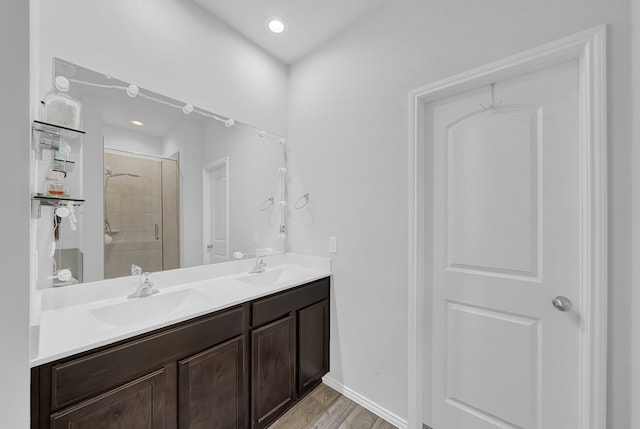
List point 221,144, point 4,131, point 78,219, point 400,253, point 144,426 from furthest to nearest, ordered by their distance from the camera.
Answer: point 221,144, point 400,253, point 78,219, point 144,426, point 4,131

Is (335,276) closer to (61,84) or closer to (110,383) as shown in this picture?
(110,383)

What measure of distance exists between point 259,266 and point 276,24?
1776mm

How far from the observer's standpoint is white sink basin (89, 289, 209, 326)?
4.06 ft

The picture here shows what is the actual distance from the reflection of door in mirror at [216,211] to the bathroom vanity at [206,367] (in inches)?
7.9

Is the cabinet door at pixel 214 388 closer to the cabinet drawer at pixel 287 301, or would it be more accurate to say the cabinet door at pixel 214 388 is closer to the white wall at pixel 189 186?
the cabinet drawer at pixel 287 301

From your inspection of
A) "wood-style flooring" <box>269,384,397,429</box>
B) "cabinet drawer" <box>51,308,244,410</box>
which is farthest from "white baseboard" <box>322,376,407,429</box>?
"cabinet drawer" <box>51,308,244,410</box>

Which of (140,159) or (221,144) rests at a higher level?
(221,144)

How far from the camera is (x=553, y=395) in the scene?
3.95ft

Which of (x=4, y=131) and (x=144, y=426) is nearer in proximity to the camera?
(x=4, y=131)

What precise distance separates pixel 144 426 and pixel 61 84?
1.54 meters

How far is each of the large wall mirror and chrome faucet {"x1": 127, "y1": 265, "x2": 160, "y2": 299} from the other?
0.28 ft

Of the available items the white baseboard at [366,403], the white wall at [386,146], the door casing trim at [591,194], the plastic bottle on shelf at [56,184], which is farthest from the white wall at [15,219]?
the door casing trim at [591,194]

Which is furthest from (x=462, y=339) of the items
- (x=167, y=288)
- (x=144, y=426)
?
(x=167, y=288)

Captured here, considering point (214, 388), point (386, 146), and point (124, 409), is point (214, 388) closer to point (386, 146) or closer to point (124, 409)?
point (124, 409)
